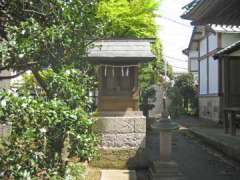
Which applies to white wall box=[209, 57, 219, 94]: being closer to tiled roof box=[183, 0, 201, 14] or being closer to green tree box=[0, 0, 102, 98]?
tiled roof box=[183, 0, 201, 14]

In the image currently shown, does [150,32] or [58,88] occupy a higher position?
[150,32]

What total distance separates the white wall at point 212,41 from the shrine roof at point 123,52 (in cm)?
1445

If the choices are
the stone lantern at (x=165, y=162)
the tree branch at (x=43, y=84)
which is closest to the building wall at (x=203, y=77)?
the stone lantern at (x=165, y=162)

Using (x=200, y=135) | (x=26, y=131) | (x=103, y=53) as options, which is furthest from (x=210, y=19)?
(x=200, y=135)

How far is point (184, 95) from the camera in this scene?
35.7 metres

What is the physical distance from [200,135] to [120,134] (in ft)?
24.5

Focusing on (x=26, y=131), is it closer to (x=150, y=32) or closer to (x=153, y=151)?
(x=153, y=151)

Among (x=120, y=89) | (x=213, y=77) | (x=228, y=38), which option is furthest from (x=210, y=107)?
(x=120, y=89)

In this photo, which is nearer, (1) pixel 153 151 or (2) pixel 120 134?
(2) pixel 120 134

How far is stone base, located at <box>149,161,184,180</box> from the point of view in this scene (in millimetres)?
10258

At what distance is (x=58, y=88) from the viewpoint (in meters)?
5.30

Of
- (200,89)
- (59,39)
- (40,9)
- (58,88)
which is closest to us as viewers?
(58,88)

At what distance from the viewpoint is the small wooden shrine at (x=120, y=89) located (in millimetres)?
12250

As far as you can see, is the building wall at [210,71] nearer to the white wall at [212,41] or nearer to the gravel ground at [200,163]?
the white wall at [212,41]
